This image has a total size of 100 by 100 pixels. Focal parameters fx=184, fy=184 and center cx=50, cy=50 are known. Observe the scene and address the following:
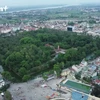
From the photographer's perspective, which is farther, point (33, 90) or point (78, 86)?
point (33, 90)

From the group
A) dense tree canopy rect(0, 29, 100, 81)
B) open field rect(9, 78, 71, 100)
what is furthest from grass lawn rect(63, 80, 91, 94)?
dense tree canopy rect(0, 29, 100, 81)

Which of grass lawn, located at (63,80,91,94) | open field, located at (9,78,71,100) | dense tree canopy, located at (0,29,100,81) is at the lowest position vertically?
open field, located at (9,78,71,100)

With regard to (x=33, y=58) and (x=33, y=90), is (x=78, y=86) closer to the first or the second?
(x=33, y=90)

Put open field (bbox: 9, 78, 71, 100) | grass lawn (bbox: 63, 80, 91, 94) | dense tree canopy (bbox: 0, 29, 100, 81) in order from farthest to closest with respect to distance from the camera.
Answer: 1. dense tree canopy (bbox: 0, 29, 100, 81)
2. grass lawn (bbox: 63, 80, 91, 94)
3. open field (bbox: 9, 78, 71, 100)

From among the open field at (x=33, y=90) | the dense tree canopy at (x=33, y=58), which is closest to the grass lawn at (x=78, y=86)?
the open field at (x=33, y=90)

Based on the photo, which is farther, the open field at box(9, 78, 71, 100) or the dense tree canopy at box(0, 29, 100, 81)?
the dense tree canopy at box(0, 29, 100, 81)

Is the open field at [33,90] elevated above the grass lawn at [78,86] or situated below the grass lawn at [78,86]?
below

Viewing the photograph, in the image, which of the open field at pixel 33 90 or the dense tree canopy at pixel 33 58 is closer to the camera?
the open field at pixel 33 90

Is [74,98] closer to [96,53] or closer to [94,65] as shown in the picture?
[94,65]

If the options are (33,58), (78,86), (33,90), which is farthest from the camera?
(33,58)

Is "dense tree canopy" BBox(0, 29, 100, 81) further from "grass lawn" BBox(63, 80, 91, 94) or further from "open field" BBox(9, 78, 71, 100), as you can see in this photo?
"grass lawn" BBox(63, 80, 91, 94)

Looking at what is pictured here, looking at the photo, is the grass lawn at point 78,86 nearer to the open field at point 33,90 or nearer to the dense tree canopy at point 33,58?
the open field at point 33,90

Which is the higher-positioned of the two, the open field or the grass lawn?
the grass lawn

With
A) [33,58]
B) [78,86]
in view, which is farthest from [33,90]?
[33,58]
